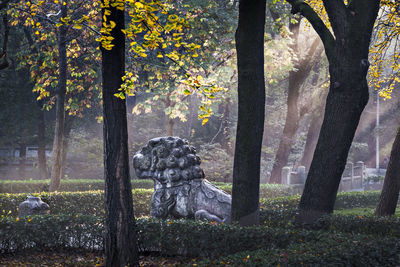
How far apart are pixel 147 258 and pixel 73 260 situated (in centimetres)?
152

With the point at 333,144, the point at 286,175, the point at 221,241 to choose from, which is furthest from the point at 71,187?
the point at 333,144

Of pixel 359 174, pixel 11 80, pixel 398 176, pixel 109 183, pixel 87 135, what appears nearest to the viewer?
pixel 109 183

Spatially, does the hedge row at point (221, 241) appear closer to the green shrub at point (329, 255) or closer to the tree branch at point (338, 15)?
the green shrub at point (329, 255)

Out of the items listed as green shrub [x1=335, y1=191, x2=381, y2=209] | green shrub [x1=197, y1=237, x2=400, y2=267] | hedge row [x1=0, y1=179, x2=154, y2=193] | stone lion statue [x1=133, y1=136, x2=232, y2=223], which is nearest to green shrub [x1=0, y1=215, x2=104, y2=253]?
stone lion statue [x1=133, y1=136, x2=232, y2=223]

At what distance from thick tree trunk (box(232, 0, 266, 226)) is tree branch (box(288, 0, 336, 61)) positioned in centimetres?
137

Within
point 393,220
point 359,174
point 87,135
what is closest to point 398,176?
point 393,220

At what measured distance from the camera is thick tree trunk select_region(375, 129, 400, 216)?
10.4 m

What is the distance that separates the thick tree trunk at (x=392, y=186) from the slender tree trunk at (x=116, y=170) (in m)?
7.06

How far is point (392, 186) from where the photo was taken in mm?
10453

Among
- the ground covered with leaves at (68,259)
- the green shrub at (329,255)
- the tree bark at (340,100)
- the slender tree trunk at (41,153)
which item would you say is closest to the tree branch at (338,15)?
the tree bark at (340,100)

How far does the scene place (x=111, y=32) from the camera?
6.90 meters

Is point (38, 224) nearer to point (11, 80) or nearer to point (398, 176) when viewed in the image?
point (398, 176)

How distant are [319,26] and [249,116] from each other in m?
2.62

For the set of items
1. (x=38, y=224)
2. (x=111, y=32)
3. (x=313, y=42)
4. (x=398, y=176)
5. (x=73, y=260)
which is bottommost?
(x=73, y=260)
